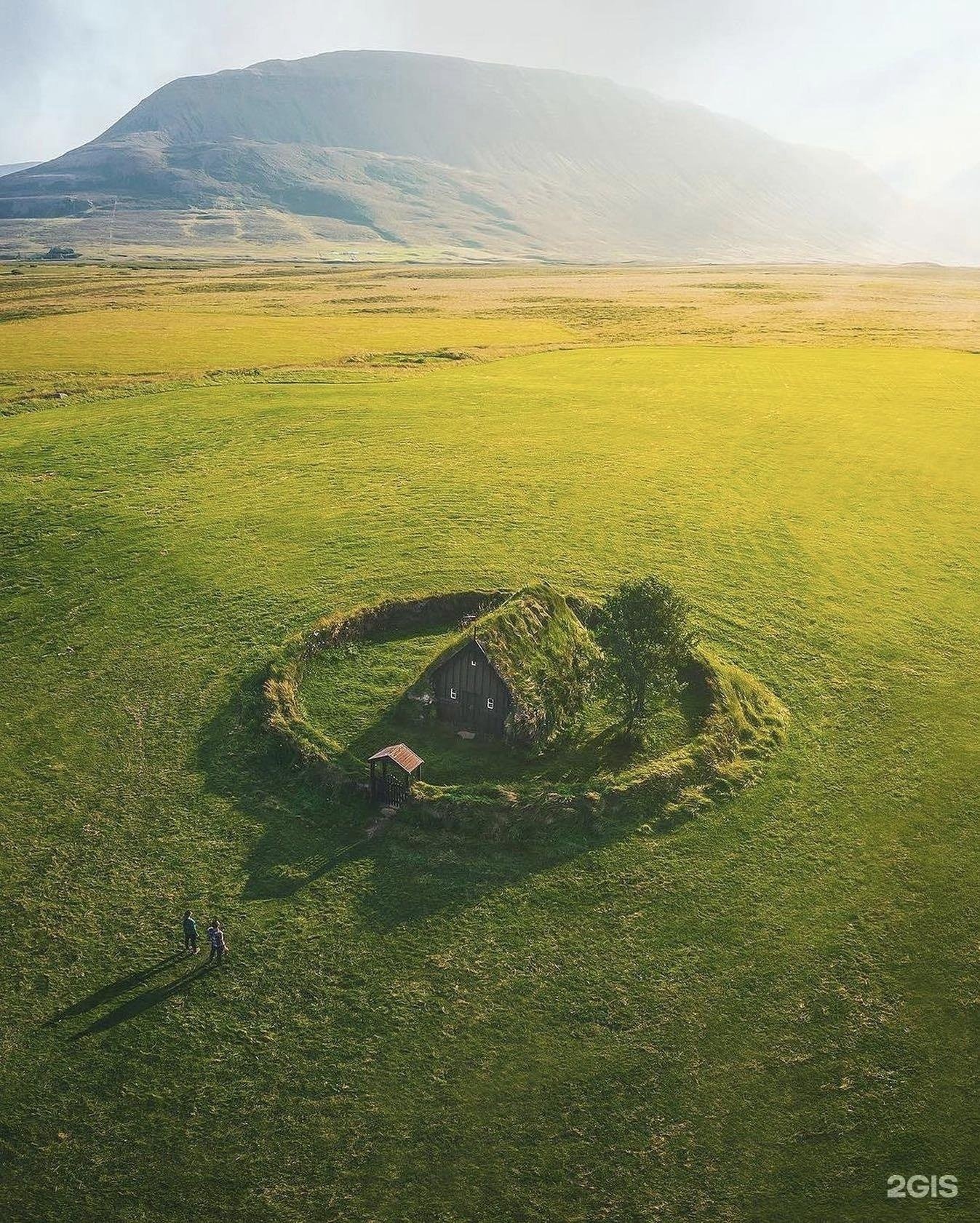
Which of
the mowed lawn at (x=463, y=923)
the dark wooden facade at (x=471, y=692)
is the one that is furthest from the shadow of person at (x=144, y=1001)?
the dark wooden facade at (x=471, y=692)

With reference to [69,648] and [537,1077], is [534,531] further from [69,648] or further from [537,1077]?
[537,1077]

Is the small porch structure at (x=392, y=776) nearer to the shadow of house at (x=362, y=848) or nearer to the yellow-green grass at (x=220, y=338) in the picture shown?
the shadow of house at (x=362, y=848)

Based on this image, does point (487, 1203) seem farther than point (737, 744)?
No

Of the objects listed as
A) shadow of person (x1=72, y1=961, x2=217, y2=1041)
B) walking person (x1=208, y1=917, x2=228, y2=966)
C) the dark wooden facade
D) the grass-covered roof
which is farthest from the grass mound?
shadow of person (x1=72, y1=961, x2=217, y2=1041)

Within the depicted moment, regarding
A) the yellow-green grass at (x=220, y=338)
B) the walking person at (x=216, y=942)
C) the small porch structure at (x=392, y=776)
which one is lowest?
the walking person at (x=216, y=942)

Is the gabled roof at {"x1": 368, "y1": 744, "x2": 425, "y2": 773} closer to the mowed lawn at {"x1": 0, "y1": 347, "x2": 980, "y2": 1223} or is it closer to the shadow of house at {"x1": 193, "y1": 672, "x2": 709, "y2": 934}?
the shadow of house at {"x1": 193, "y1": 672, "x2": 709, "y2": 934}

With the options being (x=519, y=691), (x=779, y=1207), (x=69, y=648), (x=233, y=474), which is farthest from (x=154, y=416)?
(x=779, y=1207)
